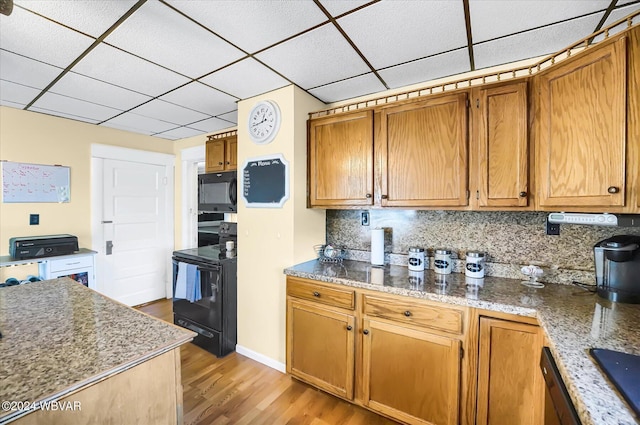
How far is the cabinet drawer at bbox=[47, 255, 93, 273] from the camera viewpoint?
107 inches

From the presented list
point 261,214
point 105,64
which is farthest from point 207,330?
point 105,64

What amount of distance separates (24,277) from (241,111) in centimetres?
276

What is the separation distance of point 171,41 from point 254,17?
0.57 metres

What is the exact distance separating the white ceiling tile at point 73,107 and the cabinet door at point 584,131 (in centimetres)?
354

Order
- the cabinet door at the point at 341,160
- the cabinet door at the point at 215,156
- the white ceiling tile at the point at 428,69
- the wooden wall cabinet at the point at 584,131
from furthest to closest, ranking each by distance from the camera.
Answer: the cabinet door at the point at 215,156
the cabinet door at the point at 341,160
the white ceiling tile at the point at 428,69
the wooden wall cabinet at the point at 584,131

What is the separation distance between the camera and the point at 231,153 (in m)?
2.98

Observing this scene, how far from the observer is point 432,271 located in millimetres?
2070

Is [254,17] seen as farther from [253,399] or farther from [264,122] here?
[253,399]

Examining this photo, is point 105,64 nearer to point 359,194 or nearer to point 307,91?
point 307,91

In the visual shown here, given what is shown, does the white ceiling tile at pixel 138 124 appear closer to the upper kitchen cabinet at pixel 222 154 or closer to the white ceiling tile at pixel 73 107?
the white ceiling tile at pixel 73 107

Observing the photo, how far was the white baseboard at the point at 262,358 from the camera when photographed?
2.34 metres

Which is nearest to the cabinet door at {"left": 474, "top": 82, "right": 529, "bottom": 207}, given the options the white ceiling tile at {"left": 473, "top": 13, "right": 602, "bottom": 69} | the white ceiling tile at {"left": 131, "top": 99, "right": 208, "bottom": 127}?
the white ceiling tile at {"left": 473, "top": 13, "right": 602, "bottom": 69}

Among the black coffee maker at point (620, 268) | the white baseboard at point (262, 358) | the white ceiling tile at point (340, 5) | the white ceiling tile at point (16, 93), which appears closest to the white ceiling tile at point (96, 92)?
the white ceiling tile at point (16, 93)

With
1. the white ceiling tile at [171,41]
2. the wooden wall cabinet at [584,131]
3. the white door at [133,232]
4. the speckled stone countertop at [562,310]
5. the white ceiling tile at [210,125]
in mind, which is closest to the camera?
the speckled stone countertop at [562,310]
